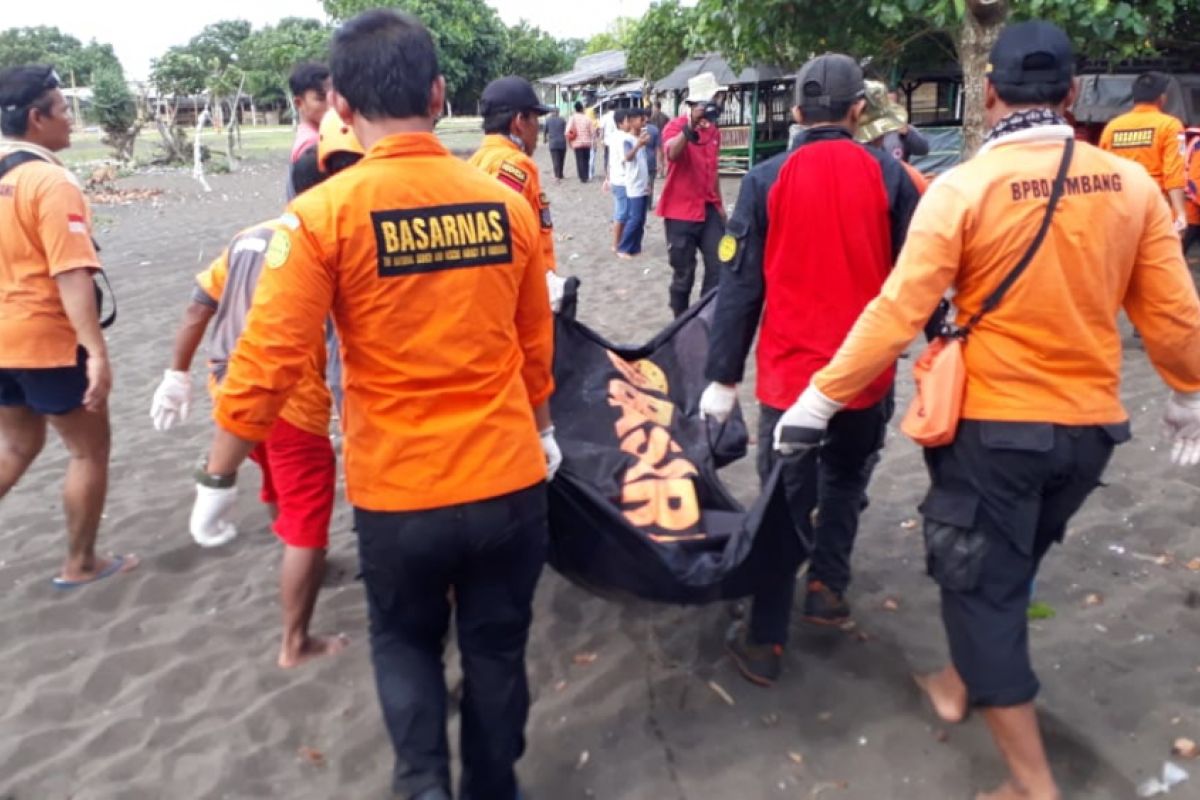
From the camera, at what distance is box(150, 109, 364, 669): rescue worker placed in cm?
309

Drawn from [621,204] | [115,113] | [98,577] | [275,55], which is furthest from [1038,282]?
[275,55]

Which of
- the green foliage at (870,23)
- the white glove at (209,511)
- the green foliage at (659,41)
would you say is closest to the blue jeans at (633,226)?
the green foliage at (870,23)

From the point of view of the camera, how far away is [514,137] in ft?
14.8

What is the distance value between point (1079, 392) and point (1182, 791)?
1168 millimetres

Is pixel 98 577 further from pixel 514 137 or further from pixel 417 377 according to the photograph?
pixel 417 377

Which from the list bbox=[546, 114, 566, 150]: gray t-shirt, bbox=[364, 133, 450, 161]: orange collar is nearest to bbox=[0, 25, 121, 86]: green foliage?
bbox=[546, 114, 566, 150]: gray t-shirt

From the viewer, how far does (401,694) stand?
2.38 meters

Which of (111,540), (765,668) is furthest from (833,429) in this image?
(111,540)

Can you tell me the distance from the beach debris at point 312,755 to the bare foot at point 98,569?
1590mm

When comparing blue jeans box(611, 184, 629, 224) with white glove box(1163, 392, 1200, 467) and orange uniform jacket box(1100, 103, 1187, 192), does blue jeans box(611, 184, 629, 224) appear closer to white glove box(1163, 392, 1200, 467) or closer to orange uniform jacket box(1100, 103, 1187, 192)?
orange uniform jacket box(1100, 103, 1187, 192)

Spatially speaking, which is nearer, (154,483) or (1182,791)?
(1182,791)

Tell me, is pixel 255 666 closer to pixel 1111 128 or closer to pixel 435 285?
pixel 435 285

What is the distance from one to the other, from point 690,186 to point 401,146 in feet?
18.2

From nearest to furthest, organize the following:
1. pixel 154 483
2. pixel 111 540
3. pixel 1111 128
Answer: pixel 111 540, pixel 154 483, pixel 1111 128
